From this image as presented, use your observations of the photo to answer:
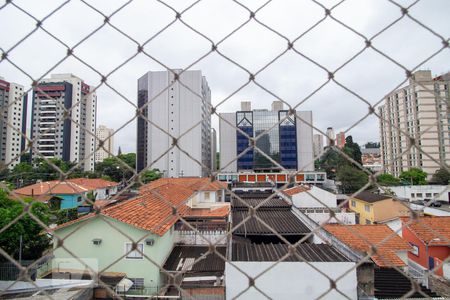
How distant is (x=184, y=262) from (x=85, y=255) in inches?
62.1

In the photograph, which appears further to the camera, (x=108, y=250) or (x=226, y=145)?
(x=226, y=145)

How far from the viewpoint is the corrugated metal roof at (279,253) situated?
299 cm

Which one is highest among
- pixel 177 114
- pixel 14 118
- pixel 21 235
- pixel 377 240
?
pixel 177 114

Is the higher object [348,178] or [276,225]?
[348,178]

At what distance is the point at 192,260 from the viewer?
185 inches

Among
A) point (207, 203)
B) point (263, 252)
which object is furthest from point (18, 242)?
point (207, 203)

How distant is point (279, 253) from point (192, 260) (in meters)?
2.02

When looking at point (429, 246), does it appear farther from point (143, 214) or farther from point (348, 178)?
point (348, 178)

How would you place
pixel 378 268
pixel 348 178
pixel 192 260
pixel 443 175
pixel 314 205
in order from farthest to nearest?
pixel 348 178 < pixel 314 205 < pixel 192 260 < pixel 378 268 < pixel 443 175

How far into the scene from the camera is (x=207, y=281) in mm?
3799

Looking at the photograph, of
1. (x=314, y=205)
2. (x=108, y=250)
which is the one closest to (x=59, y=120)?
(x=108, y=250)

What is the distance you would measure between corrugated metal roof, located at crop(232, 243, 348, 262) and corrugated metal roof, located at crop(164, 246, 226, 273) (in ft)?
2.03

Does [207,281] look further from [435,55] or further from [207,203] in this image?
[207,203]

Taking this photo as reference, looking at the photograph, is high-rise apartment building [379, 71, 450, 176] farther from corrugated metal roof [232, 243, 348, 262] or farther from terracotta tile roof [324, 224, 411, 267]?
terracotta tile roof [324, 224, 411, 267]
